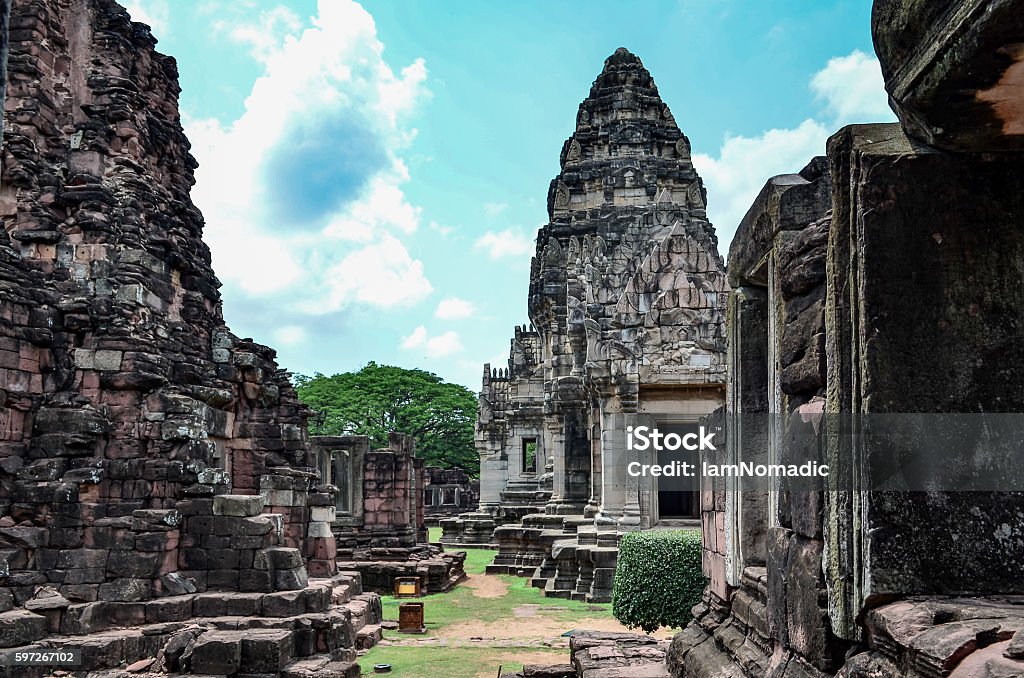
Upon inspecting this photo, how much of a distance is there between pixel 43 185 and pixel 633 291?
899 centimetres

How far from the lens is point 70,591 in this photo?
9445 mm

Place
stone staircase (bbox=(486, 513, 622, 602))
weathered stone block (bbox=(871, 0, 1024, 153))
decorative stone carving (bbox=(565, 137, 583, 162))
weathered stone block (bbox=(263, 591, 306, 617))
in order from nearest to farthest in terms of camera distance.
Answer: weathered stone block (bbox=(871, 0, 1024, 153)) → weathered stone block (bbox=(263, 591, 306, 617)) → stone staircase (bbox=(486, 513, 622, 602)) → decorative stone carving (bbox=(565, 137, 583, 162))

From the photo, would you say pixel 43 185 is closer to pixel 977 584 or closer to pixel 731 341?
pixel 731 341

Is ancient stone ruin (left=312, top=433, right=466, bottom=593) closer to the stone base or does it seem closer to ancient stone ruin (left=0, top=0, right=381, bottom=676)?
the stone base

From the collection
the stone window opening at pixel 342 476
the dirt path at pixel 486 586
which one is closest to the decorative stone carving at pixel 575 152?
the stone window opening at pixel 342 476

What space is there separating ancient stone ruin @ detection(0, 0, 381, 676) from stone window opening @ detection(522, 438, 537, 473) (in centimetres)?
1611

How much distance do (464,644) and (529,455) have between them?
18442 millimetres

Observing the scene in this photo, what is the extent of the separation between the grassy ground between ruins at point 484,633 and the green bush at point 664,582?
6.09ft

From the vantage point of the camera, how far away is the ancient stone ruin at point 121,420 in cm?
941

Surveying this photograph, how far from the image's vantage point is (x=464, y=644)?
12.2 m

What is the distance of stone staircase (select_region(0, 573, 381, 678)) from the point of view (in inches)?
345

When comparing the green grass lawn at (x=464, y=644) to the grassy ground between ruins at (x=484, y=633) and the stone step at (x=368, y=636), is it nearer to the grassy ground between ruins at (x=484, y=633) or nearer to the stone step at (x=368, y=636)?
the grassy ground between ruins at (x=484, y=633)

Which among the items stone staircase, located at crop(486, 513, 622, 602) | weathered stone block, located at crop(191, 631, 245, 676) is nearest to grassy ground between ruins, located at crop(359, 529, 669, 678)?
stone staircase, located at crop(486, 513, 622, 602)

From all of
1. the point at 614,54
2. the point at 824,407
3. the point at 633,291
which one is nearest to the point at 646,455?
the point at 633,291
